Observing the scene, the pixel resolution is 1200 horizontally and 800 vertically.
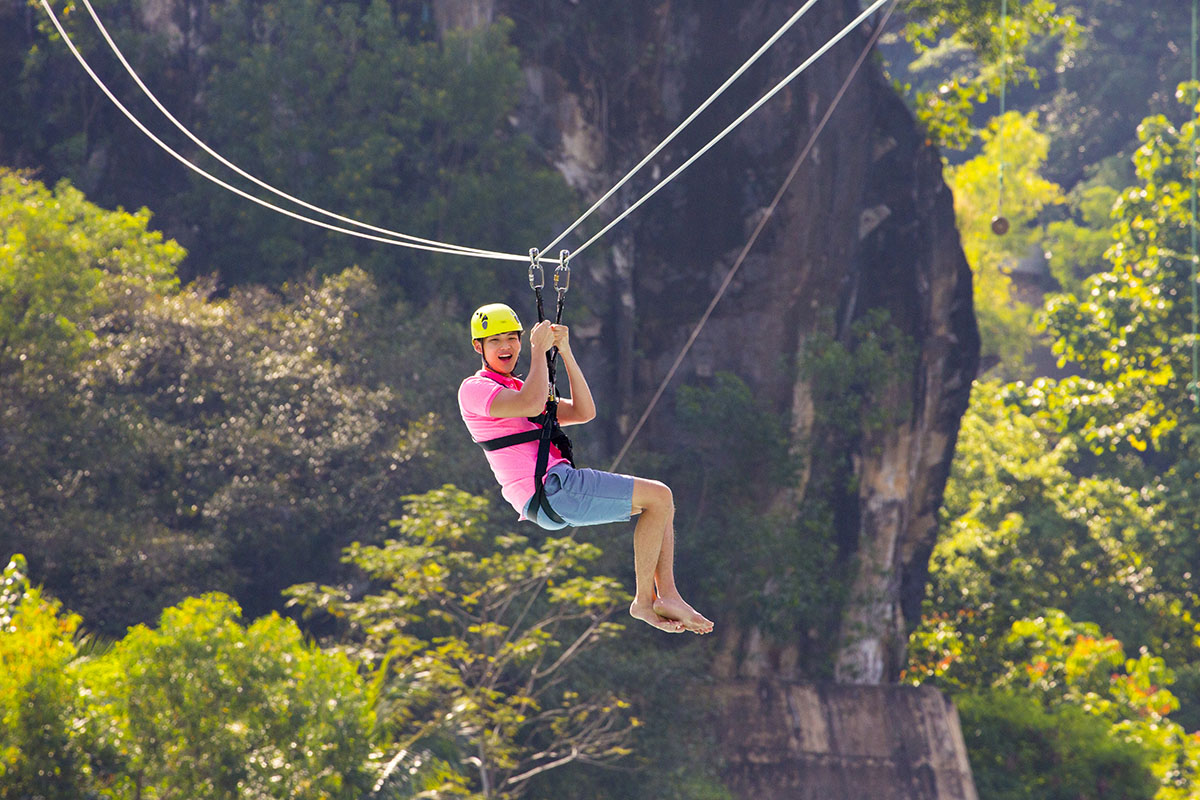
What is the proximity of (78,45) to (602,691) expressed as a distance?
13927 millimetres

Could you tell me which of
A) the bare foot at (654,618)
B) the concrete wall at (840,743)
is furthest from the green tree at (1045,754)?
the bare foot at (654,618)

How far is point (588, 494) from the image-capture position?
6.39m

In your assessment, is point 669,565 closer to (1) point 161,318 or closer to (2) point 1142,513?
(1) point 161,318

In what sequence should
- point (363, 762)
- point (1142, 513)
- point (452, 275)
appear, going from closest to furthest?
point (363, 762)
point (452, 275)
point (1142, 513)

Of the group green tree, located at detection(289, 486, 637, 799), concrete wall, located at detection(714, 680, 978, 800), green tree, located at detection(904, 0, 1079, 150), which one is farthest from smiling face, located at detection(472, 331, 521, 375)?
green tree, located at detection(904, 0, 1079, 150)

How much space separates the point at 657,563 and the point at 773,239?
55.0ft

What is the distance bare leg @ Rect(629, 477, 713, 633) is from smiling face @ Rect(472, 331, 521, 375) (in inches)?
30.7

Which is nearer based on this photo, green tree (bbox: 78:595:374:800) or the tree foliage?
green tree (bbox: 78:595:374:800)

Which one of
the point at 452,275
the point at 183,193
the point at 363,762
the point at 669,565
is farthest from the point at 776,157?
the point at 669,565

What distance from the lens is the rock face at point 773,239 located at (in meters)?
22.6

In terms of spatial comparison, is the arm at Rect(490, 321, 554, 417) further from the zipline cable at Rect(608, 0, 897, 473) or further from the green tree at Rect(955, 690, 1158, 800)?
the green tree at Rect(955, 690, 1158, 800)

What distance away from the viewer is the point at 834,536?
23078 millimetres

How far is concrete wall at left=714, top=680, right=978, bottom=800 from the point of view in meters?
20.1

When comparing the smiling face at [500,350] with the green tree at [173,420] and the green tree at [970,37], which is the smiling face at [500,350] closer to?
the green tree at [173,420]
